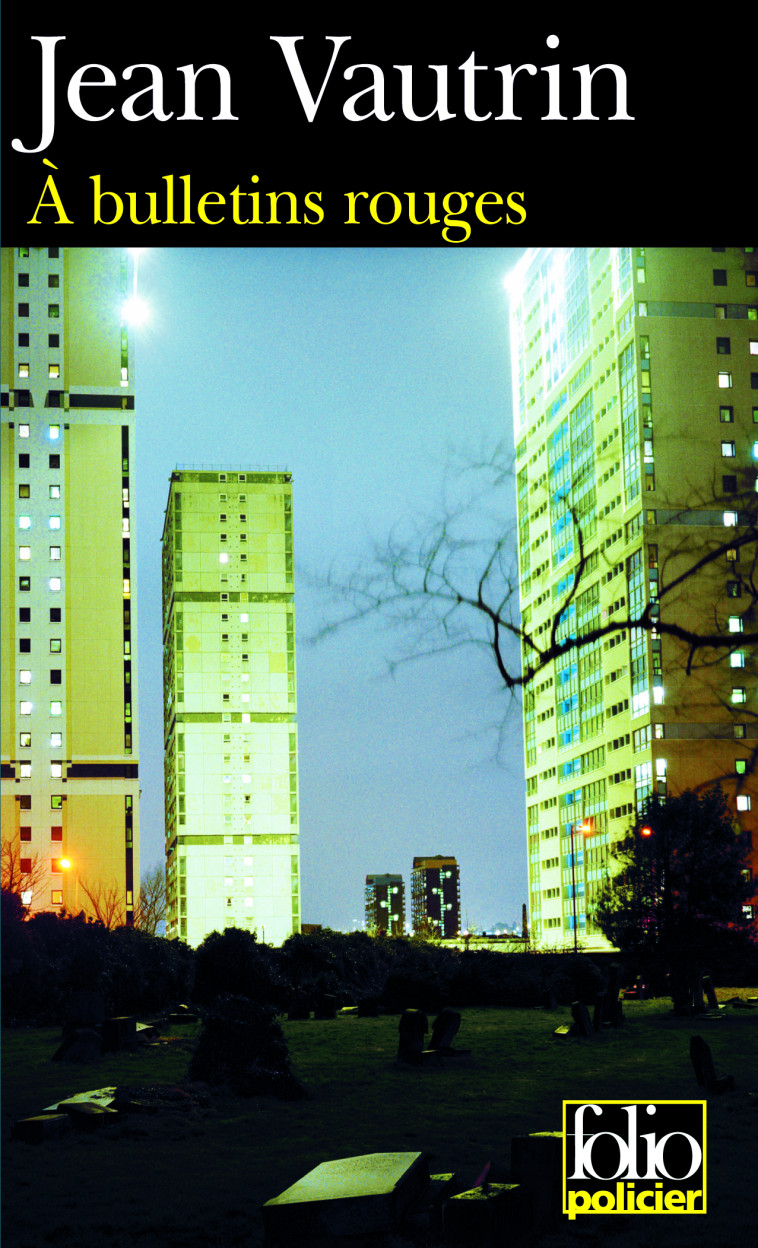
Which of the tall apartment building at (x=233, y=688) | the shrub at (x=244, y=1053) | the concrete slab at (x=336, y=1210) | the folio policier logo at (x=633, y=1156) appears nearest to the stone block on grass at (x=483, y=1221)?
the concrete slab at (x=336, y=1210)

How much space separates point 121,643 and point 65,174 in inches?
3736

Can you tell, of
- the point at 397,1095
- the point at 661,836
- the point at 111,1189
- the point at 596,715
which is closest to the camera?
the point at 111,1189

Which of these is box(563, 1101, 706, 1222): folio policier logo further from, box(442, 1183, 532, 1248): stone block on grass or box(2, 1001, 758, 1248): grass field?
box(442, 1183, 532, 1248): stone block on grass

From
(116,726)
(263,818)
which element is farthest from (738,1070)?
(263,818)

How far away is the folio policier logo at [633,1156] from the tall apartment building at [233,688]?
385ft

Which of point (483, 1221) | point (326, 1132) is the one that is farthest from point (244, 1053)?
point (483, 1221)

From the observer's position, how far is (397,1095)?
13.1 metres

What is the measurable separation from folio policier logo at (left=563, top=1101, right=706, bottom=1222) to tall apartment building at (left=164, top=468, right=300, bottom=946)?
385 feet

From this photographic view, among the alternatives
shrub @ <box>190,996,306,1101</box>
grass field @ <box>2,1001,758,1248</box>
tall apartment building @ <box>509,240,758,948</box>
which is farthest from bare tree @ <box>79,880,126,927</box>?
shrub @ <box>190,996,306,1101</box>

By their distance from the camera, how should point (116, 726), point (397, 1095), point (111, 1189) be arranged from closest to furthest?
point (111, 1189)
point (397, 1095)
point (116, 726)

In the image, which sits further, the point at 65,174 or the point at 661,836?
the point at 661,836

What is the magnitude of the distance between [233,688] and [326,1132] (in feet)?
382

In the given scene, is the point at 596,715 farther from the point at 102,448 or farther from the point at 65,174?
the point at 65,174

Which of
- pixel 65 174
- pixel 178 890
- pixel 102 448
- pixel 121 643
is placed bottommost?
pixel 178 890
